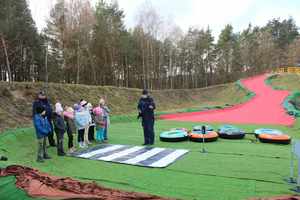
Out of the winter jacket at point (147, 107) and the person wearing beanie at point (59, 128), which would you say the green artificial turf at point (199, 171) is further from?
the winter jacket at point (147, 107)

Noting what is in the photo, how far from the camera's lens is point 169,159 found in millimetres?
6188

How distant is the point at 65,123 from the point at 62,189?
12.2ft

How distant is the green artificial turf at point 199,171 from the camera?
13.8 feet

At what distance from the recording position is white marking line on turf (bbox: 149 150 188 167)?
5731 mm

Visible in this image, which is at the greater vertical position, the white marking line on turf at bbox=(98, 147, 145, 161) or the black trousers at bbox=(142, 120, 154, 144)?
the black trousers at bbox=(142, 120, 154, 144)

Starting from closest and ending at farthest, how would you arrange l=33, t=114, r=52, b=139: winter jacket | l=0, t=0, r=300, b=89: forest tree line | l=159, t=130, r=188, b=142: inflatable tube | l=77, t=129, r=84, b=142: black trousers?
l=33, t=114, r=52, b=139: winter jacket
l=77, t=129, r=84, b=142: black trousers
l=159, t=130, r=188, b=142: inflatable tube
l=0, t=0, r=300, b=89: forest tree line

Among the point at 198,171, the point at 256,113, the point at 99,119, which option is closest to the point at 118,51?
the point at 256,113

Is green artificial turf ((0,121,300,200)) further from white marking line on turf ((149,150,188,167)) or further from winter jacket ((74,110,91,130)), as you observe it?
winter jacket ((74,110,91,130))

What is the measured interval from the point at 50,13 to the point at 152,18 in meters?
12.1

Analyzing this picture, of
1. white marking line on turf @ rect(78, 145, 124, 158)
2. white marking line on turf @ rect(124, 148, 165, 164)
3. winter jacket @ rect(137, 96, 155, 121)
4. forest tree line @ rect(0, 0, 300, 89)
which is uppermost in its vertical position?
forest tree line @ rect(0, 0, 300, 89)

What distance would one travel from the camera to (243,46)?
146 feet

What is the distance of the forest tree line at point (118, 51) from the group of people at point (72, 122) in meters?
11.1

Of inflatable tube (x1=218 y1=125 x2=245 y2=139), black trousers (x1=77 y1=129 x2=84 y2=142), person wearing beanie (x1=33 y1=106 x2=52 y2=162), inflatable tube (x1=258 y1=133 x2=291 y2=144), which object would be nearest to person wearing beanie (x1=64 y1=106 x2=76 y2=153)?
black trousers (x1=77 y1=129 x2=84 y2=142)

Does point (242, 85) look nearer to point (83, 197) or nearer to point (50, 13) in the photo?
point (50, 13)
